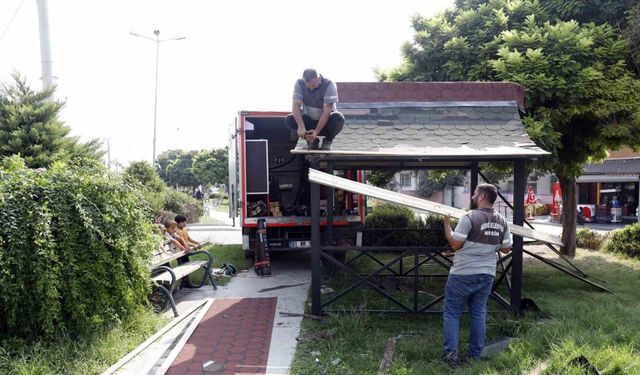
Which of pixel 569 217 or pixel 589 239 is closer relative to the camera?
pixel 569 217

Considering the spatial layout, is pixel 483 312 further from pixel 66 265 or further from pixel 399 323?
pixel 66 265

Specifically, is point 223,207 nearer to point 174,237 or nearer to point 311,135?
point 174,237

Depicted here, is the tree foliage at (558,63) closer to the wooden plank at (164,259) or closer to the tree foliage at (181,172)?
the wooden plank at (164,259)

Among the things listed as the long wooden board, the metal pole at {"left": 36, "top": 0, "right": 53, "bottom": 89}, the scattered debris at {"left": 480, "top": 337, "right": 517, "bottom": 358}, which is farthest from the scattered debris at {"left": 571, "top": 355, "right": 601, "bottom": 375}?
the metal pole at {"left": 36, "top": 0, "right": 53, "bottom": 89}

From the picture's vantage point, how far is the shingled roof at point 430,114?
5773mm

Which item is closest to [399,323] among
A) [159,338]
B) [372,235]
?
[159,338]

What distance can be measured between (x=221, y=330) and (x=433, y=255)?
281cm

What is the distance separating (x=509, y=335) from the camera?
4871 millimetres

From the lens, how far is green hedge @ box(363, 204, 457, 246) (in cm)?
961

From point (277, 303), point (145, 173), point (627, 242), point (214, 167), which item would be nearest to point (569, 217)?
point (627, 242)

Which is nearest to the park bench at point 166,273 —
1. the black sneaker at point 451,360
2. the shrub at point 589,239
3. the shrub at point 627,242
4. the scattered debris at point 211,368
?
the scattered debris at point 211,368

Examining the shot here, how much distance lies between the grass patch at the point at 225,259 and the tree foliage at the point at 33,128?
365cm

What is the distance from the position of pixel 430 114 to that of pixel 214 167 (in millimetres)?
42558

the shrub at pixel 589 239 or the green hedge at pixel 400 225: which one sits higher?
the green hedge at pixel 400 225
